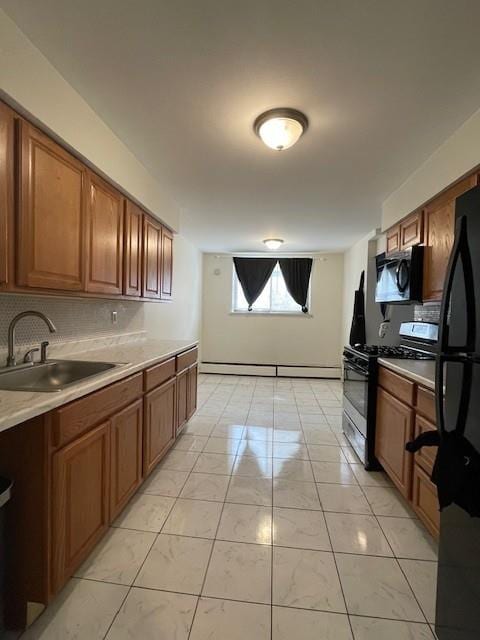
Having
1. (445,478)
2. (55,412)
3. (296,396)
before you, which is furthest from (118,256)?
(296,396)

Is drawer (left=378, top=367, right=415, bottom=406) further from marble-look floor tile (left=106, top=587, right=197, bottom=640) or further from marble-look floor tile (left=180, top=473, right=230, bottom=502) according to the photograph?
marble-look floor tile (left=106, top=587, right=197, bottom=640)

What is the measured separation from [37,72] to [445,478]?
2264 mm

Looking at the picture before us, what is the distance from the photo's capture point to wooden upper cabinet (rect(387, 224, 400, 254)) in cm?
287

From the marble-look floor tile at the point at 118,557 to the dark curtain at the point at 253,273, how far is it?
465 centimetres

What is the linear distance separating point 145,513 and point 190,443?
103cm

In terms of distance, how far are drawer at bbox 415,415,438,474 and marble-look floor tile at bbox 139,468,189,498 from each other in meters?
1.55

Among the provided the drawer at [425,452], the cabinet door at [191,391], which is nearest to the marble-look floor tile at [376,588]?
the drawer at [425,452]

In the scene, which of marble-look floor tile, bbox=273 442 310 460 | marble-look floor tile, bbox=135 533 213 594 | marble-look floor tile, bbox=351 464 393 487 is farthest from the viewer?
A: marble-look floor tile, bbox=273 442 310 460

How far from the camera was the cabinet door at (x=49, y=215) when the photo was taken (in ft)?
4.59

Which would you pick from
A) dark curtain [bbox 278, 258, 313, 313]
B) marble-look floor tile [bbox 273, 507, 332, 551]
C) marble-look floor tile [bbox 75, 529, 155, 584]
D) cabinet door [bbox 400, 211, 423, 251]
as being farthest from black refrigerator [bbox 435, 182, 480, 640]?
dark curtain [bbox 278, 258, 313, 313]

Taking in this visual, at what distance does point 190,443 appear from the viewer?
292 cm

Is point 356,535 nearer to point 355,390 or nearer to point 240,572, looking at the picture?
point 240,572

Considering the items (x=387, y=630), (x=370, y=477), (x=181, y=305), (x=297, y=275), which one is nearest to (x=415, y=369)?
(x=370, y=477)

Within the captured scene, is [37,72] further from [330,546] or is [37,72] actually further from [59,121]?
[330,546]
